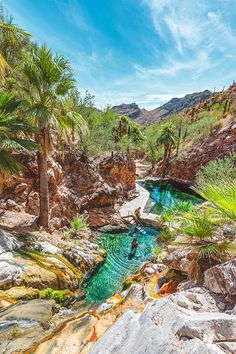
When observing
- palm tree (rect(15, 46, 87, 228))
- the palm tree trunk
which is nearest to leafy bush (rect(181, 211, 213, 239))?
palm tree (rect(15, 46, 87, 228))

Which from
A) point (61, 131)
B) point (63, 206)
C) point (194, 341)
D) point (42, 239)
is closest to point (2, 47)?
point (61, 131)

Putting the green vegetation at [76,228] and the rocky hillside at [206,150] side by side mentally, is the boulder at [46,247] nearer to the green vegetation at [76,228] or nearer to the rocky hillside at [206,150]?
the green vegetation at [76,228]

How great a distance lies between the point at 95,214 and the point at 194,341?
14196 mm

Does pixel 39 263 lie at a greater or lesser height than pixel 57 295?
greater

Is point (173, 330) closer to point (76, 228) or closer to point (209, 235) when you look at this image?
point (209, 235)

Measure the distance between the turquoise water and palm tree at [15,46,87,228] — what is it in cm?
530

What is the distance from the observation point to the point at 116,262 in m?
11.5

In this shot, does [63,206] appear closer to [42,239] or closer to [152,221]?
[42,239]

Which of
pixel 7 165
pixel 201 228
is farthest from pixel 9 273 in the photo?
pixel 201 228

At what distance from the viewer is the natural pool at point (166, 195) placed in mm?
23328

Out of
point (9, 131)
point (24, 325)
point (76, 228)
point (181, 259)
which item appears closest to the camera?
point (24, 325)

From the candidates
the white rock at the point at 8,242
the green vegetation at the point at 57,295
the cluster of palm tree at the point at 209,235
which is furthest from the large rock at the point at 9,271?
the cluster of palm tree at the point at 209,235

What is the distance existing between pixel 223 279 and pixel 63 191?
471 inches

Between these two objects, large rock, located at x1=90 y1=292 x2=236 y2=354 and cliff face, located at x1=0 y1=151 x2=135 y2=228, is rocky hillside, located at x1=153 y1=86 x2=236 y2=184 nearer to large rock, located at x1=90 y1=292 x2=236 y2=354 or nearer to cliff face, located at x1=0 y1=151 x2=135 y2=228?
cliff face, located at x1=0 y1=151 x2=135 y2=228
